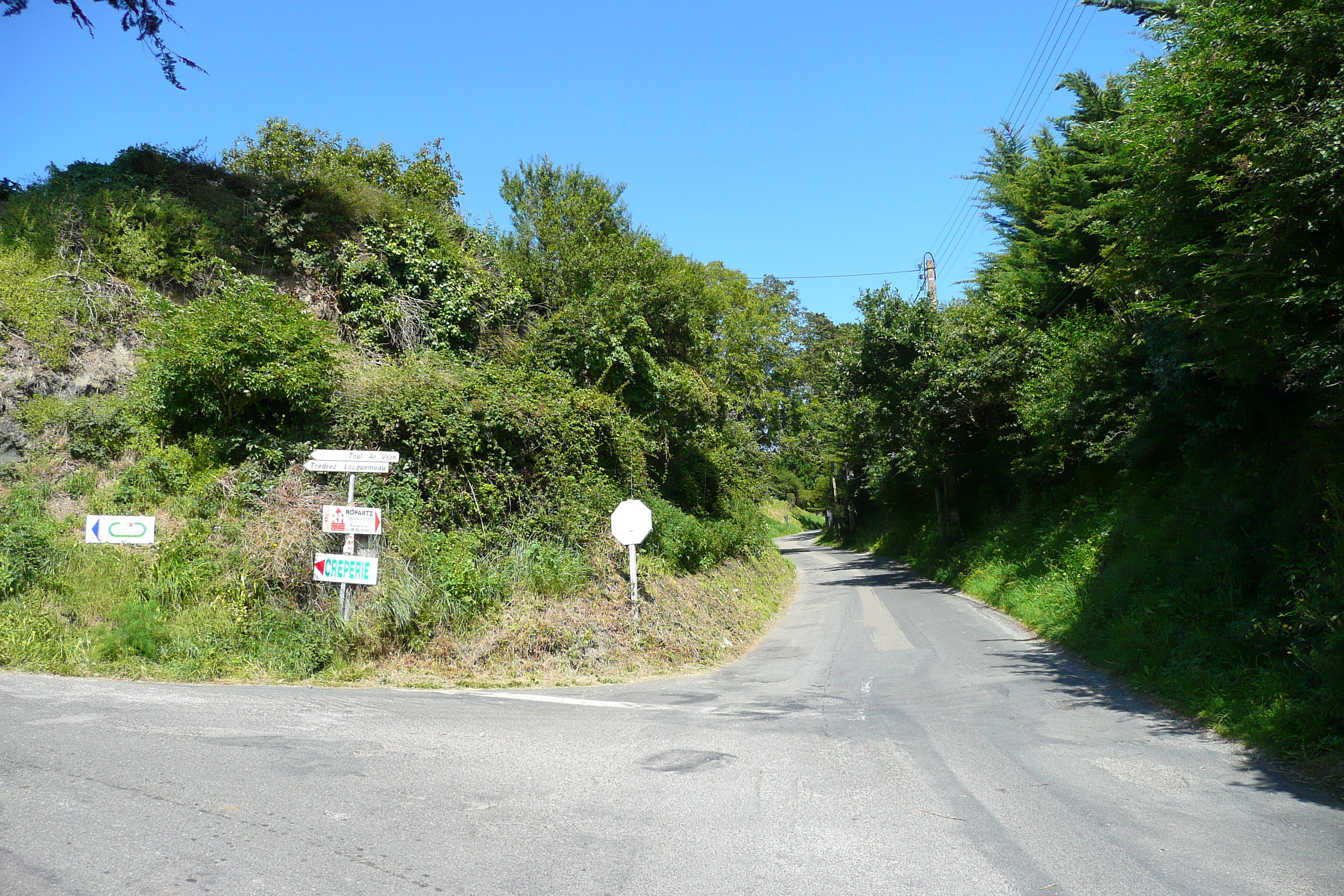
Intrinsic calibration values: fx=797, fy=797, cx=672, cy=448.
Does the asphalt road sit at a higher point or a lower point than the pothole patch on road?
higher

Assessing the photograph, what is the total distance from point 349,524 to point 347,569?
60 centimetres

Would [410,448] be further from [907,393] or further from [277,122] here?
[907,393]

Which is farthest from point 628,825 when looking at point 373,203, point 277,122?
point 277,122

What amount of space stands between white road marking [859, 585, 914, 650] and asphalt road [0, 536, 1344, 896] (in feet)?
13.2

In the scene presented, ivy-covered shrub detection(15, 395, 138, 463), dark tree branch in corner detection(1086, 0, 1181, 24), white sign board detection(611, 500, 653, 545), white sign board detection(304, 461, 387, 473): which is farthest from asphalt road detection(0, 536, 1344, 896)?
dark tree branch in corner detection(1086, 0, 1181, 24)

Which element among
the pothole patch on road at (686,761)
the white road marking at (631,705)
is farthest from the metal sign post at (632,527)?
the pothole patch on road at (686,761)

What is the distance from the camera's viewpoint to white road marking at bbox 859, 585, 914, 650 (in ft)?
43.1

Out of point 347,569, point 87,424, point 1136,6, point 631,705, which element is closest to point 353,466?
point 347,569

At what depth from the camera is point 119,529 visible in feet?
34.3

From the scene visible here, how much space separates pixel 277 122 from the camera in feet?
64.6

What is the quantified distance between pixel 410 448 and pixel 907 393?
15.6 metres

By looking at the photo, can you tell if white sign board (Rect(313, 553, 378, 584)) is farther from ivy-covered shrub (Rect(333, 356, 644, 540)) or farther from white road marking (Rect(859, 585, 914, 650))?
white road marking (Rect(859, 585, 914, 650))

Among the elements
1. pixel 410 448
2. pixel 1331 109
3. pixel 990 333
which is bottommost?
pixel 410 448

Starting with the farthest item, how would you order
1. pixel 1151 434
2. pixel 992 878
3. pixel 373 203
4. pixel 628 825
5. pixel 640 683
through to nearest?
pixel 373 203 → pixel 1151 434 → pixel 640 683 → pixel 628 825 → pixel 992 878
